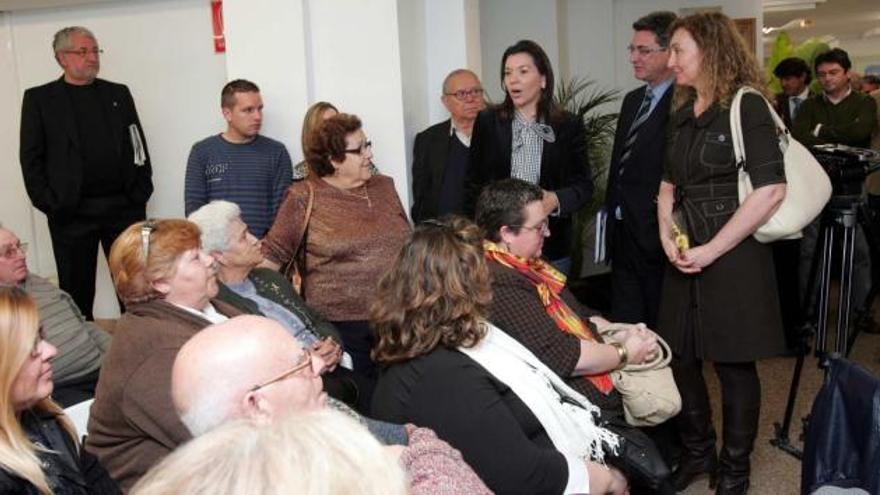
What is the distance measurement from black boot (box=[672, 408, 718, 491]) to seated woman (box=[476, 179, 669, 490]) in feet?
1.85

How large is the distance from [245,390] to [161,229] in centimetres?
104

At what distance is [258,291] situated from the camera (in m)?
2.83

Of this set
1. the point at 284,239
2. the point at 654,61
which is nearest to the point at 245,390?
the point at 284,239

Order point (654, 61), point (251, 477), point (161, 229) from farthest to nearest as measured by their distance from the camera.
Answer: point (654, 61)
point (161, 229)
point (251, 477)

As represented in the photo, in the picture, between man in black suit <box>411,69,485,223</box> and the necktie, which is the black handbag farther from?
man in black suit <box>411,69,485,223</box>

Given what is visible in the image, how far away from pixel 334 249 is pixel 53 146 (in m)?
1.95

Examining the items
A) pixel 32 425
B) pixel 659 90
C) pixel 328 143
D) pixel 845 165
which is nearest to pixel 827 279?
pixel 845 165

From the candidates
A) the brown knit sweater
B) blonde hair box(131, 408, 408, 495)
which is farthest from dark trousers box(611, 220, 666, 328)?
blonde hair box(131, 408, 408, 495)

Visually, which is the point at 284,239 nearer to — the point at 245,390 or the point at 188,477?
the point at 245,390

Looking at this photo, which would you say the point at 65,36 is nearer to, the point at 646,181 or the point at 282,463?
the point at 646,181

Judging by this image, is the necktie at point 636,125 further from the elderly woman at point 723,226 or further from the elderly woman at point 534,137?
the elderly woman at point 723,226

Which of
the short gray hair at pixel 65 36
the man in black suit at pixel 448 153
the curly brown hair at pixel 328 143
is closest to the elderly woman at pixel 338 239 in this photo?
the curly brown hair at pixel 328 143

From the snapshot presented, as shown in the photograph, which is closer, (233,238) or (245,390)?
(245,390)

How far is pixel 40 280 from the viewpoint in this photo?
302 cm
